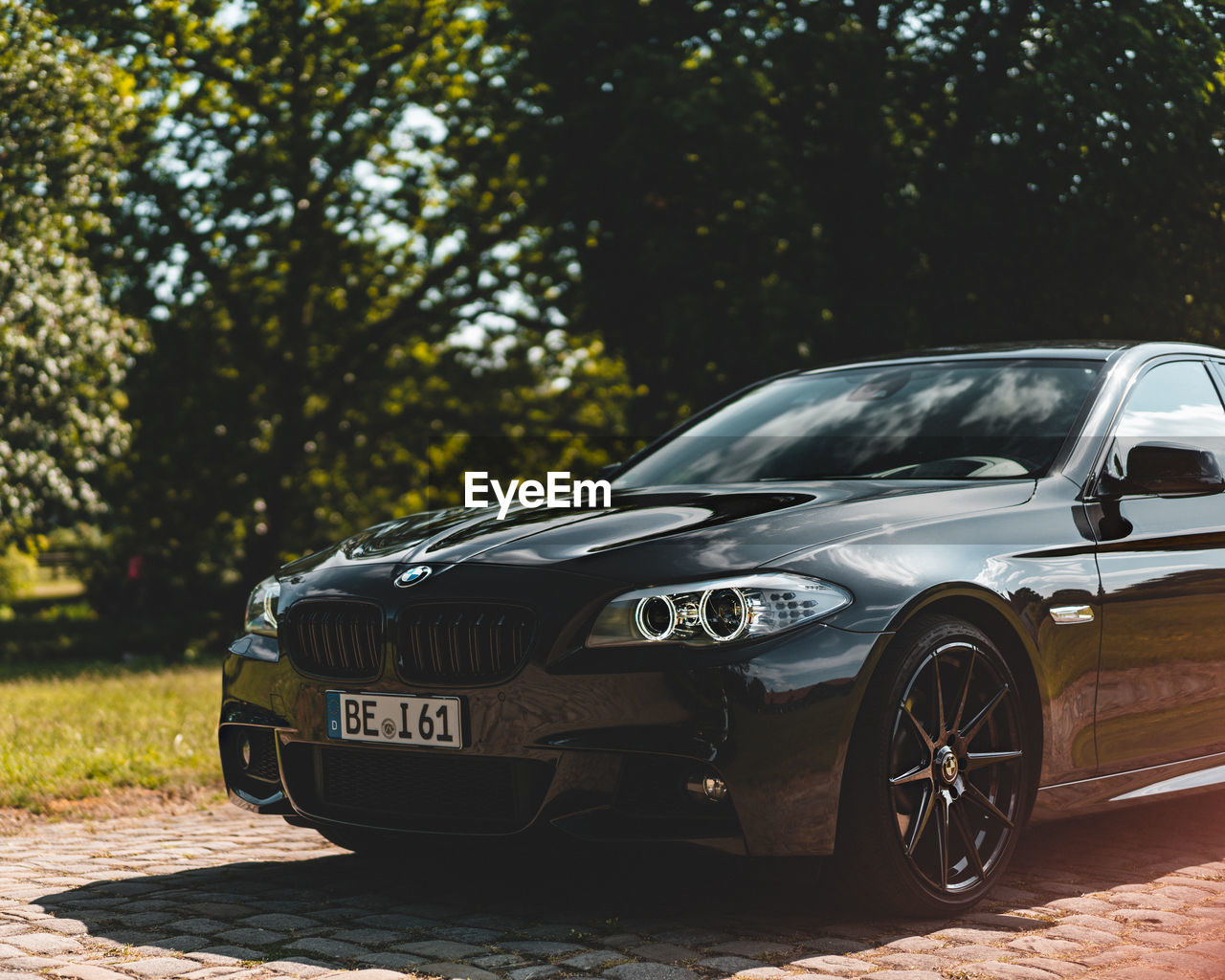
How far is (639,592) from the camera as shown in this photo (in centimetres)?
385

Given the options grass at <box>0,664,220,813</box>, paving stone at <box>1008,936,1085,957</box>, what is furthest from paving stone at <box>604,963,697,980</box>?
grass at <box>0,664,220,813</box>

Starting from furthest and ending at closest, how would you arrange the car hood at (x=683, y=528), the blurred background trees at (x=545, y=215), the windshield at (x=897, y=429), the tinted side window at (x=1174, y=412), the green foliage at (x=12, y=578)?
the green foliage at (x=12, y=578), the blurred background trees at (x=545, y=215), the tinted side window at (x=1174, y=412), the windshield at (x=897, y=429), the car hood at (x=683, y=528)

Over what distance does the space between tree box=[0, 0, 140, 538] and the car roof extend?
17327mm

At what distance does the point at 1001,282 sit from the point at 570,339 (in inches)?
460

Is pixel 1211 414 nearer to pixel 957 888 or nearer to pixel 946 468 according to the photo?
pixel 946 468

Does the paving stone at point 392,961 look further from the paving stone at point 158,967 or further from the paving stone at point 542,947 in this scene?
the paving stone at point 158,967

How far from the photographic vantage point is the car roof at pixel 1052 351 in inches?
212

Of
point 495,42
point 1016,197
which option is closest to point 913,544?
point 1016,197

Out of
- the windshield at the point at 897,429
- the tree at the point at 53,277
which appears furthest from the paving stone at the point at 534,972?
the tree at the point at 53,277

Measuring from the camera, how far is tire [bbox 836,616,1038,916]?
388 centimetres

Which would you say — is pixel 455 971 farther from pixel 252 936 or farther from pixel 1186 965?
pixel 1186 965

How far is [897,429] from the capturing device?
5141 millimetres

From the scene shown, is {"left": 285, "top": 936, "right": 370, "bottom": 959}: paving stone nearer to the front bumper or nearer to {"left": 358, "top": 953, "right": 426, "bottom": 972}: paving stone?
{"left": 358, "top": 953, "right": 426, "bottom": 972}: paving stone

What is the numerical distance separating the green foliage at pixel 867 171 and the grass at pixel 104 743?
8.68m
